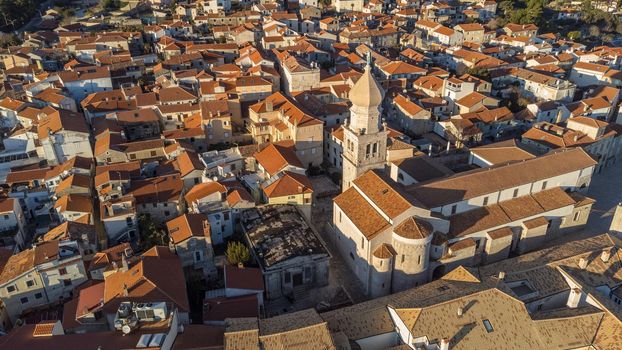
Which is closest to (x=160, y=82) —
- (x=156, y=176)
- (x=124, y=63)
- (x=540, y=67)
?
(x=124, y=63)

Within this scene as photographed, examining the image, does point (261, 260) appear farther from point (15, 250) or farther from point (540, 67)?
point (540, 67)

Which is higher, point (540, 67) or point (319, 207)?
point (540, 67)

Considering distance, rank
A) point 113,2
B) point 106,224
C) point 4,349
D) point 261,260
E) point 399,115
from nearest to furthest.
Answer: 1. point 4,349
2. point 261,260
3. point 106,224
4. point 399,115
5. point 113,2

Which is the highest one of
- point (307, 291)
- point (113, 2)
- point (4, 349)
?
point (113, 2)

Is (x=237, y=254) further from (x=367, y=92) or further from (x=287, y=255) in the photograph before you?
(x=367, y=92)

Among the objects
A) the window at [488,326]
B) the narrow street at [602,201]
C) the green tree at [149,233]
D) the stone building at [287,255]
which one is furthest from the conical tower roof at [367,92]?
the narrow street at [602,201]

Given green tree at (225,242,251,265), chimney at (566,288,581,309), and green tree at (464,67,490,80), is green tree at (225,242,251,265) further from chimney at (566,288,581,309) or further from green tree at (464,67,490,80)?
green tree at (464,67,490,80)

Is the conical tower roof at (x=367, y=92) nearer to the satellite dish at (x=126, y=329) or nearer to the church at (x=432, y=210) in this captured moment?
the church at (x=432, y=210)

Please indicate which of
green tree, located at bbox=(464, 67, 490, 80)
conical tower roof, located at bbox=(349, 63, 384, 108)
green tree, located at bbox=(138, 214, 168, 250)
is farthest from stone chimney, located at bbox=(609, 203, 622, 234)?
green tree, located at bbox=(138, 214, 168, 250)
